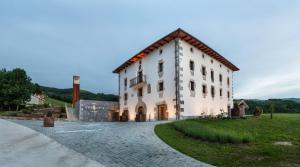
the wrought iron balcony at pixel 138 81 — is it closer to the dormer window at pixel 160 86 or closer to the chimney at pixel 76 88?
the dormer window at pixel 160 86

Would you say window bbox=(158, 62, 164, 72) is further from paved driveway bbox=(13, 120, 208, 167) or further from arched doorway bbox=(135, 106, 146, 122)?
paved driveway bbox=(13, 120, 208, 167)

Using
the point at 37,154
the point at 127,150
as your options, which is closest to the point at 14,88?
the point at 37,154

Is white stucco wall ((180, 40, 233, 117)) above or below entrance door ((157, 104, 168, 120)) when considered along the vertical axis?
above

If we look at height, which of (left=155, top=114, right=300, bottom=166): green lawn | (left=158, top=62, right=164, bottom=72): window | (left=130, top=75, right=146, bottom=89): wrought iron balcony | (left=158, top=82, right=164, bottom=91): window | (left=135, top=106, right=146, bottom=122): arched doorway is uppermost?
(left=158, top=62, right=164, bottom=72): window

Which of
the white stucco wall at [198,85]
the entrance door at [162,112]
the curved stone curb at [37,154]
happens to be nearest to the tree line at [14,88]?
the entrance door at [162,112]

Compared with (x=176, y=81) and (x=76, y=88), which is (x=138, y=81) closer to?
(x=176, y=81)

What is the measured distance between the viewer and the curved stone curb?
9.11 m

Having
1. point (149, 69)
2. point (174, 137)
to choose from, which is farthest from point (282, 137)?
point (149, 69)

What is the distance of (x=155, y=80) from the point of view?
1220 inches

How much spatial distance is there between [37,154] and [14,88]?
109 feet

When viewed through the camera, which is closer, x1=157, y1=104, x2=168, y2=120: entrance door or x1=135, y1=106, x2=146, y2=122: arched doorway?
x1=157, y1=104, x2=168, y2=120: entrance door

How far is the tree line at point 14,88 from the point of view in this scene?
131 feet

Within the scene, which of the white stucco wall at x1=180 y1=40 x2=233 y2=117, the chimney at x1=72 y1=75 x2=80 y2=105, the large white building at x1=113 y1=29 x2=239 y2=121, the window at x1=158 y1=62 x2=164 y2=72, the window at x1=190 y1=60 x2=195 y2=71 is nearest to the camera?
the large white building at x1=113 y1=29 x2=239 y2=121

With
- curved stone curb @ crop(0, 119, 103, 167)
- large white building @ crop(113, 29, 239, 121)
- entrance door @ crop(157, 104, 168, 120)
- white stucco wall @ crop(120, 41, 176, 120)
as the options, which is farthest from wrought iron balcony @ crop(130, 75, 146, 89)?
curved stone curb @ crop(0, 119, 103, 167)
